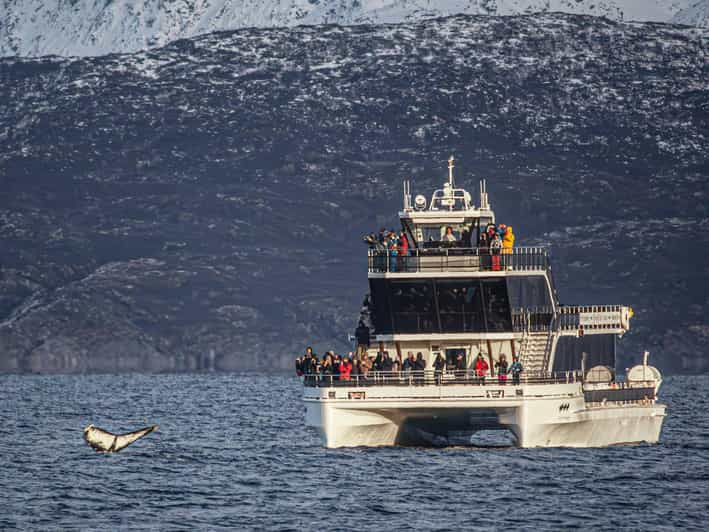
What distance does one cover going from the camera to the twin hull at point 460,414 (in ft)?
233

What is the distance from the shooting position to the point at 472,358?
254 ft

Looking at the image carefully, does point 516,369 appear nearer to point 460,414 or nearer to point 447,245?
point 460,414

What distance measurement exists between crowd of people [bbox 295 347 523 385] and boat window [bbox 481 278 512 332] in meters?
1.51

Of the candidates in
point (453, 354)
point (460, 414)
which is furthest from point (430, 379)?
point (453, 354)

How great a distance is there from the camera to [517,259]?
76625 millimetres

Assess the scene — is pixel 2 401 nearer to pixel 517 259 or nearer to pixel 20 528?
pixel 517 259

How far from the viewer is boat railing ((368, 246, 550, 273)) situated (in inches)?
2985

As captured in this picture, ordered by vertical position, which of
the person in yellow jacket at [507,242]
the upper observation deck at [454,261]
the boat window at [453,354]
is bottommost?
the boat window at [453,354]

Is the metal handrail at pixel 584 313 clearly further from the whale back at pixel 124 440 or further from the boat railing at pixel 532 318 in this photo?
the whale back at pixel 124 440

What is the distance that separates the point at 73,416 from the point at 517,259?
49696 millimetres

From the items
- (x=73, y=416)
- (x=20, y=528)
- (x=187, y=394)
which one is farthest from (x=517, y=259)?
(x=187, y=394)

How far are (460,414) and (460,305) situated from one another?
511 centimetres

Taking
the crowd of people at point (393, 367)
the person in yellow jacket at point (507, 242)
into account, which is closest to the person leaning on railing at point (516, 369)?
the crowd of people at point (393, 367)

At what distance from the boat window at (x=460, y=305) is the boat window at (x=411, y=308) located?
44 cm
